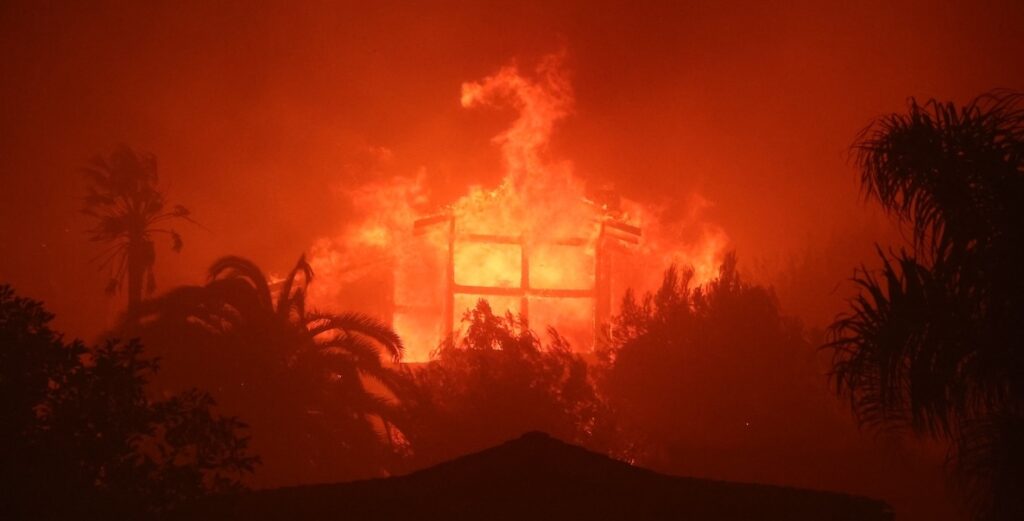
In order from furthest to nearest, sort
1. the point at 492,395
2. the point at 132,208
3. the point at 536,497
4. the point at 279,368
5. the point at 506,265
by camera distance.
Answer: the point at 506,265 < the point at 132,208 < the point at 492,395 < the point at 279,368 < the point at 536,497

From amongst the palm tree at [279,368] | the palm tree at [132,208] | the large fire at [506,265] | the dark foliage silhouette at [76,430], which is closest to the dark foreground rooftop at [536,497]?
the dark foliage silhouette at [76,430]

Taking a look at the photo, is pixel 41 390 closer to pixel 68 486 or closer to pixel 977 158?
pixel 68 486

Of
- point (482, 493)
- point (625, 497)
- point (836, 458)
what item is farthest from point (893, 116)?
point (836, 458)

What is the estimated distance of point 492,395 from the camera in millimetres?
20297

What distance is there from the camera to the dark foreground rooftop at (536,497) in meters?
9.02

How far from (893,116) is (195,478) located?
7.17 m

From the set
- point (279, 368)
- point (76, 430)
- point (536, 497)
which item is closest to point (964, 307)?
point (536, 497)

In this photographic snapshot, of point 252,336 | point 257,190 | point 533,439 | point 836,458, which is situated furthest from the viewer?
Answer: point 257,190

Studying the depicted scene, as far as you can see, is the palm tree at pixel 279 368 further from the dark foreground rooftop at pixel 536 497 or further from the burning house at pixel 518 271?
the burning house at pixel 518 271

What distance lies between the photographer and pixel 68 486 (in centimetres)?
797

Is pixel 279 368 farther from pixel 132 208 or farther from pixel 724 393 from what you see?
pixel 724 393

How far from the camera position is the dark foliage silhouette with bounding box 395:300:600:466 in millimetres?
19969

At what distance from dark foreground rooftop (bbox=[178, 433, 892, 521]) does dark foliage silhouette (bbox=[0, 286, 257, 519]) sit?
1.78 ft

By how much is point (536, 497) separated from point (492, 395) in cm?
1126
